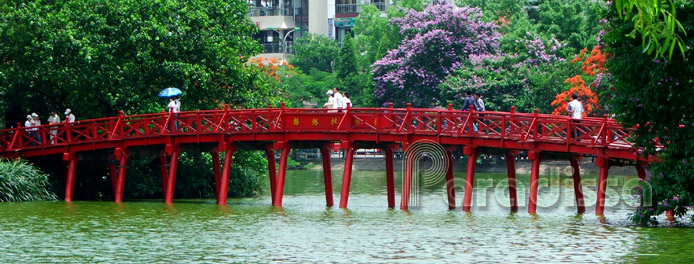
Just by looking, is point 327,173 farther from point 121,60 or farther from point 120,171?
point 121,60

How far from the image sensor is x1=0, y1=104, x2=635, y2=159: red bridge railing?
1591 inches

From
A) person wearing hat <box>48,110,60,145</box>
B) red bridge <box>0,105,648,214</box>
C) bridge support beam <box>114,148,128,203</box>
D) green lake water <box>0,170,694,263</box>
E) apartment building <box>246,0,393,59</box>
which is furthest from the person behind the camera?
apartment building <box>246,0,393,59</box>

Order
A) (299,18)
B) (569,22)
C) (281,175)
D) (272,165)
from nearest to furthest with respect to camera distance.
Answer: (281,175) < (272,165) < (569,22) < (299,18)

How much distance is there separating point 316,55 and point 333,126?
63.6 metres

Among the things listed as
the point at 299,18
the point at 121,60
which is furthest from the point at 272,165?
the point at 299,18

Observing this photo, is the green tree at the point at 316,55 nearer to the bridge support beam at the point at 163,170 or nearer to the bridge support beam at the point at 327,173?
the bridge support beam at the point at 163,170

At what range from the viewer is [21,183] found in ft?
154

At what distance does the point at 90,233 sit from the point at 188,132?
11.9m

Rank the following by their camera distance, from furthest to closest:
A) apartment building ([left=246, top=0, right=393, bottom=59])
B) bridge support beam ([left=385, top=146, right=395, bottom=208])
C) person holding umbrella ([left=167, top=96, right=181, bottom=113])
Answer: apartment building ([left=246, top=0, right=393, bottom=59]) → person holding umbrella ([left=167, top=96, right=181, bottom=113]) → bridge support beam ([left=385, top=146, right=395, bottom=208])

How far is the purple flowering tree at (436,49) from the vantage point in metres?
84.1

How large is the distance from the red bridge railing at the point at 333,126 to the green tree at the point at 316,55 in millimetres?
58050

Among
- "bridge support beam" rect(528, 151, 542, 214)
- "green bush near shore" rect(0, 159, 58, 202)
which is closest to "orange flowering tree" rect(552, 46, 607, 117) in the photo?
"bridge support beam" rect(528, 151, 542, 214)

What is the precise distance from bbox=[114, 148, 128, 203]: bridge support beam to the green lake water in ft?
2.53

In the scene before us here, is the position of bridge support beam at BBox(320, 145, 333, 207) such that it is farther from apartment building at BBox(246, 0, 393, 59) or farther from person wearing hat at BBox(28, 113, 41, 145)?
apartment building at BBox(246, 0, 393, 59)
